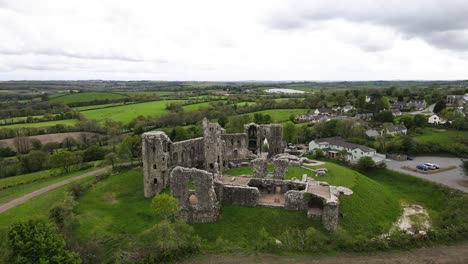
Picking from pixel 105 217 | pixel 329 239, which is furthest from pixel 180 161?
pixel 329 239

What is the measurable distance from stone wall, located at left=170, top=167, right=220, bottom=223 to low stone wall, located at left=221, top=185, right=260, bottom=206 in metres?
2.15

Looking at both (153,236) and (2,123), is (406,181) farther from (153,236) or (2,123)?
(2,123)

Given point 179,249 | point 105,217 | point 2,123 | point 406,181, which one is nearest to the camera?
point 179,249

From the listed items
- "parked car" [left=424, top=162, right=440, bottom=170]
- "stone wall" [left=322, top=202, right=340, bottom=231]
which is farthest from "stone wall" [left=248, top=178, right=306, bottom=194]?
"parked car" [left=424, top=162, right=440, bottom=170]

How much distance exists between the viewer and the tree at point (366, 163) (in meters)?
48.7

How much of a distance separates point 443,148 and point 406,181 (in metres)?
20.8

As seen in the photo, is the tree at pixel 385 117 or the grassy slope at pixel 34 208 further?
the tree at pixel 385 117

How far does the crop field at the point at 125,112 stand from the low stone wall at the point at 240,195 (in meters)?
70.0

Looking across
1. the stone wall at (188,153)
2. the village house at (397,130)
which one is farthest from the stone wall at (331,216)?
the village house at (397,130)

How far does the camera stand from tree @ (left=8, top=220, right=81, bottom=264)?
19453 millimetres

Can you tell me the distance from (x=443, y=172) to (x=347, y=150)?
1539cm

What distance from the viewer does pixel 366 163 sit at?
48.8 m

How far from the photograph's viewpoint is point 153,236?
2714cm

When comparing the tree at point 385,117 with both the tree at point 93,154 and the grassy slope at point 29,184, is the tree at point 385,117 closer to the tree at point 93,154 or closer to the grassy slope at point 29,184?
the tree at point 93,154
